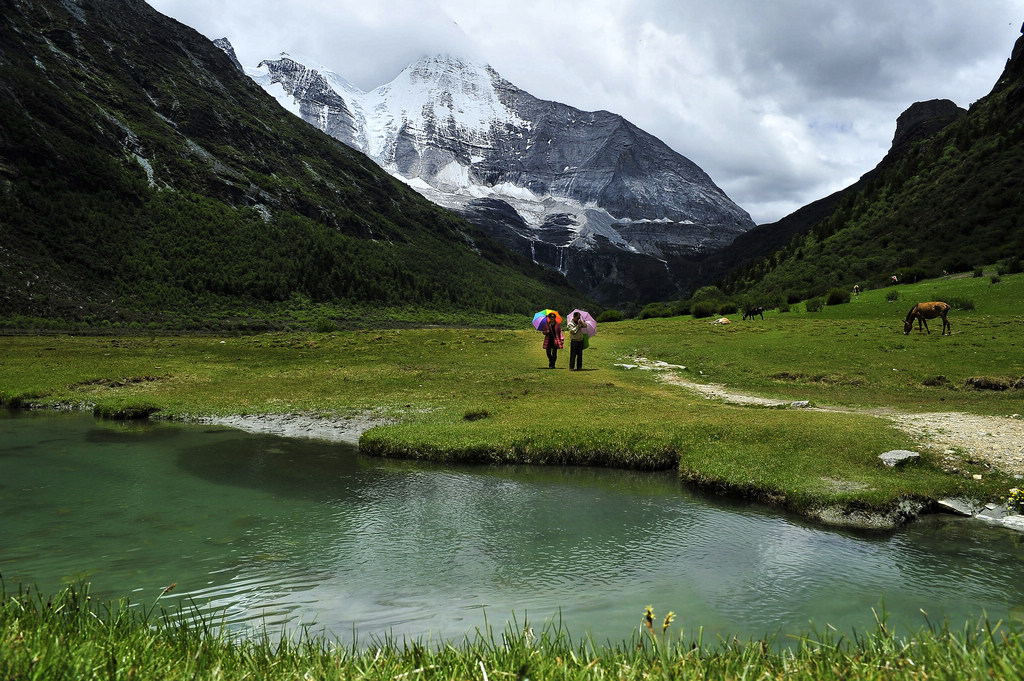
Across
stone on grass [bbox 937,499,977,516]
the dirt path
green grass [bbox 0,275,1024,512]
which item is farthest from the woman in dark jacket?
stone on grass [bbox 937,499,977,516]

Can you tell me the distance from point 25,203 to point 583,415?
17955 cm

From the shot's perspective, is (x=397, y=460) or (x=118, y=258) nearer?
(x=397, y=460)

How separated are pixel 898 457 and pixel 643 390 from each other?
14.9m

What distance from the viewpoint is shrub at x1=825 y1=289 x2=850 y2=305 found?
6028 cm

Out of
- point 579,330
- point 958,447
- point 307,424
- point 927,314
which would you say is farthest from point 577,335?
point 927,314

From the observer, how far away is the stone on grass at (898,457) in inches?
564

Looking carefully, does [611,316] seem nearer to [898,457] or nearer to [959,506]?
[898,457]

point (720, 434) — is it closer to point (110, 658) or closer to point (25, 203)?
point (110, 658)

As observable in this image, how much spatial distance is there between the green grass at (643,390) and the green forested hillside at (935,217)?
20154mm

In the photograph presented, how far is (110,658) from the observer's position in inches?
120

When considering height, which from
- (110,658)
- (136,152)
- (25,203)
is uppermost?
(136,152)

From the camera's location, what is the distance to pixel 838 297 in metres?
60.5

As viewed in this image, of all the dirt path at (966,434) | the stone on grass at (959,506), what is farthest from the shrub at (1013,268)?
the stone on grass at (959,506)

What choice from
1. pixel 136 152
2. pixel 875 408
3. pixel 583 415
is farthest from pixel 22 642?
pixel 136 152
